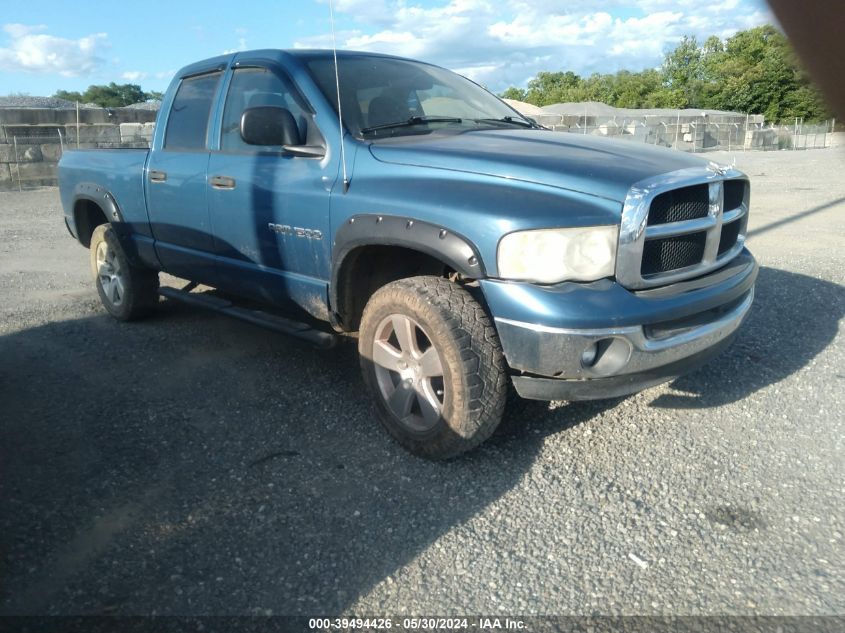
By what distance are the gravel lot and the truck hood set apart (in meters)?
1.36

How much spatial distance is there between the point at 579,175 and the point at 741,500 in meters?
1.58

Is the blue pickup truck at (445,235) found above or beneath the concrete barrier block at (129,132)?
beneath

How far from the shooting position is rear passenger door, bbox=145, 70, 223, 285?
4824 mm

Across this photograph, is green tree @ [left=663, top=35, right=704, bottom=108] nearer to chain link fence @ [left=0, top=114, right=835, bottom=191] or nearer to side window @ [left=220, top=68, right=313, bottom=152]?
chain link fence @ [left=0, top=114, right=835, bottom=191]

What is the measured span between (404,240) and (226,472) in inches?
55.2

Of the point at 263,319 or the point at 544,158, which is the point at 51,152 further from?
the point at 544,158

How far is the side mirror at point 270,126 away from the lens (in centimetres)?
394

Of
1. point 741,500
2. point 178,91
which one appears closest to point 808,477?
point 741,500

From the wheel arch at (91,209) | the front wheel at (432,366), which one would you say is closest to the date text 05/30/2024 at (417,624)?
the front wheel at (432,366)

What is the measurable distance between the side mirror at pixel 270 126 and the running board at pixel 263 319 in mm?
1039

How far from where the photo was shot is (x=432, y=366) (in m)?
3.48

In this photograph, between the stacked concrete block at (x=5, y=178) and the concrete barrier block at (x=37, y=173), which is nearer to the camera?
the stacked concrete block at (x=5, y=178)

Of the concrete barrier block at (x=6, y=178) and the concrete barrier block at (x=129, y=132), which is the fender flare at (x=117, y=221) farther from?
the concrete barrier block at (x=129, y=132)

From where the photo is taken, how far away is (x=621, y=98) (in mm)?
74688
